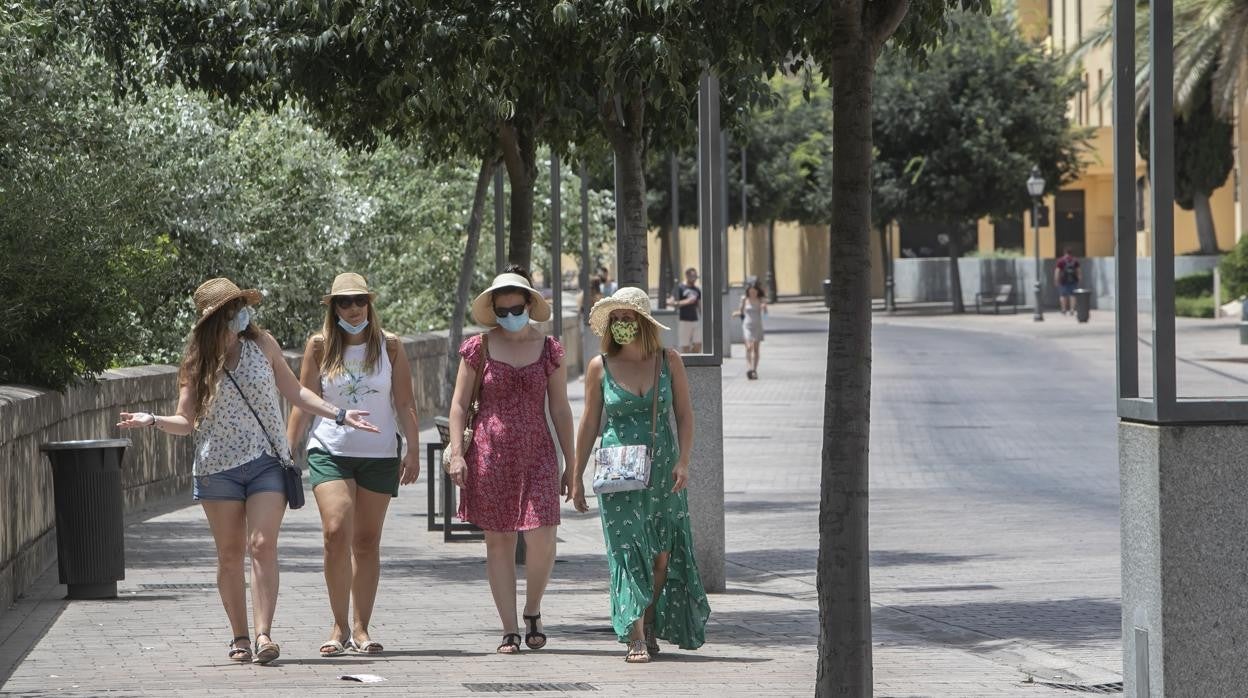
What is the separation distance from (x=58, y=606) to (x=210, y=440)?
8.73ft

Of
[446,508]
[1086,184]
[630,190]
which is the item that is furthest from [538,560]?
[1086,184]

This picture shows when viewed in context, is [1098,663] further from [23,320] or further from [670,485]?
[23,320]

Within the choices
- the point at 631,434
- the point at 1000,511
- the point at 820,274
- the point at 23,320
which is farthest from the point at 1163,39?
the point at 820,274

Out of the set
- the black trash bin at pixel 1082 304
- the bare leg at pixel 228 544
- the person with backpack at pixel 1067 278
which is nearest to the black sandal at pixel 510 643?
the bare leg at pixel 228 544

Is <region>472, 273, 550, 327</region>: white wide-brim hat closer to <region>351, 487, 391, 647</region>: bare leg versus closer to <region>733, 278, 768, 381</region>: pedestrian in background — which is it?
<region>351, 487, 391, 647</region>: bare leg

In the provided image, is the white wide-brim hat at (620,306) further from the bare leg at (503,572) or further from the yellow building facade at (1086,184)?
the yellow building facade at (1086,184)

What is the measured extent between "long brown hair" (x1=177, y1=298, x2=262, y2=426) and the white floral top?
37 mm

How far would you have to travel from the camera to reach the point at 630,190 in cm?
1198

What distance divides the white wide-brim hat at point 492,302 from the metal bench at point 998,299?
53.0 meters

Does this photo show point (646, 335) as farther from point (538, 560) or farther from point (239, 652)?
point (239, 652)

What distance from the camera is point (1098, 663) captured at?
8859 mm

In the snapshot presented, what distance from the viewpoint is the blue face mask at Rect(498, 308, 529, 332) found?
8.86 meters

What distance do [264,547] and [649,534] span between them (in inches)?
61.9

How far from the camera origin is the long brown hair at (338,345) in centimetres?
886
